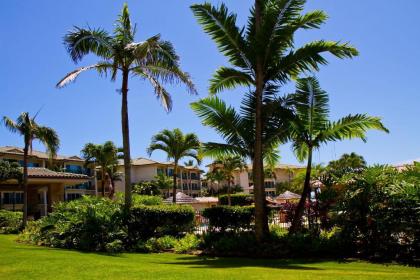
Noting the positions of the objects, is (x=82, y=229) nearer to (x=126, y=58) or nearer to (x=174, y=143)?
(x=126, y=58)

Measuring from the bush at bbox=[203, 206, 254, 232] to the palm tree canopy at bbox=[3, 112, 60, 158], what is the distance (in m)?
12.2

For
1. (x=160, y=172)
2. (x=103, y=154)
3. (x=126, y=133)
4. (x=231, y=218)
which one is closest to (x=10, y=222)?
(x=126, y=133)

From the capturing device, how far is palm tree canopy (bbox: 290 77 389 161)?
45.5 feet

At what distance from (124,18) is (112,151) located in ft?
126

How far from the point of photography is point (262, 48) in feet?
43.5

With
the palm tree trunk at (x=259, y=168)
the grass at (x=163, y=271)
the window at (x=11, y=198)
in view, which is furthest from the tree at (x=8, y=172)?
the window at (x=11, y=198)

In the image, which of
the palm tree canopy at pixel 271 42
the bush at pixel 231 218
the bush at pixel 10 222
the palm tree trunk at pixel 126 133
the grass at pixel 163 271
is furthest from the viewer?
the bush at pixel 10 222

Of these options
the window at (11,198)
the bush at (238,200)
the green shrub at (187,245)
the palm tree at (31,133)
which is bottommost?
the green shrub at (187,245)

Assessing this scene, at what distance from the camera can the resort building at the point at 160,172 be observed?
7712 centimetres

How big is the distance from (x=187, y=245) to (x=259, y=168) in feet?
10.7

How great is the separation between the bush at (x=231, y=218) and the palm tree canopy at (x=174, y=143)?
A: 70.0ft

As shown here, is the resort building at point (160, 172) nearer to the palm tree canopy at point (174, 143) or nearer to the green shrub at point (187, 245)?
the palm tree canopy at point (174, 143)

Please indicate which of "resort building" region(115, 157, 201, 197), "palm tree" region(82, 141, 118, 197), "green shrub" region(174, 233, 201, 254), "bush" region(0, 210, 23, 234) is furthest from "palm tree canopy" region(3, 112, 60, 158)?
"resort building" region(115, 157, 201, 197)

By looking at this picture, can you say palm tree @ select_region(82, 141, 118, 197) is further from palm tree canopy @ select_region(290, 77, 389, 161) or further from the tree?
palm tree canopy @ select_region(290, 77, 389, 161)
